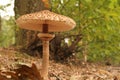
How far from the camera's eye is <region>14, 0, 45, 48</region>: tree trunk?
5164mm

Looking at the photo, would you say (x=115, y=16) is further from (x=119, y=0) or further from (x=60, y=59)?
(x=60, y=59)

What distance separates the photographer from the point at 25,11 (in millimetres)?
5375

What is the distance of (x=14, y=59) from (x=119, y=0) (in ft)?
6.64

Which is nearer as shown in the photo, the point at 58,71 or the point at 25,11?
the point at 58,71

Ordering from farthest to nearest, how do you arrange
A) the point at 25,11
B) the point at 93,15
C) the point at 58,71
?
1. the point at 25,11
2. the point at 93,15
3. the point at 58,71

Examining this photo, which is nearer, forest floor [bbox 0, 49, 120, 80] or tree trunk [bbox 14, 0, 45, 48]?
forest floor [bbox 0, 49, 120, 80]

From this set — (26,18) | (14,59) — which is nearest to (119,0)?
(14,59)

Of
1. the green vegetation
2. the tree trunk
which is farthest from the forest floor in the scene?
the green vegetation

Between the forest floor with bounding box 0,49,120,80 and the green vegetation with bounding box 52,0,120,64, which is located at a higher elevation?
the green vegetation with bounding box 52,0,120,64

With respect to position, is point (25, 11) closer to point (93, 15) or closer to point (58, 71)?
Result: point (93, 15)

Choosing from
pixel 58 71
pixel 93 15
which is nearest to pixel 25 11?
pixel 93 15

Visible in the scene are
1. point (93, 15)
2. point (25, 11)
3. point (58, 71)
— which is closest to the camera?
point (58, 71)

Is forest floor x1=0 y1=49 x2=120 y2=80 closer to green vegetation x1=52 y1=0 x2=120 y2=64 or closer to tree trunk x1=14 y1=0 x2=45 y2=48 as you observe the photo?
tree trunk x1=14 y1=0 x2=45 y2=48

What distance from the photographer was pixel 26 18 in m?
2.92
